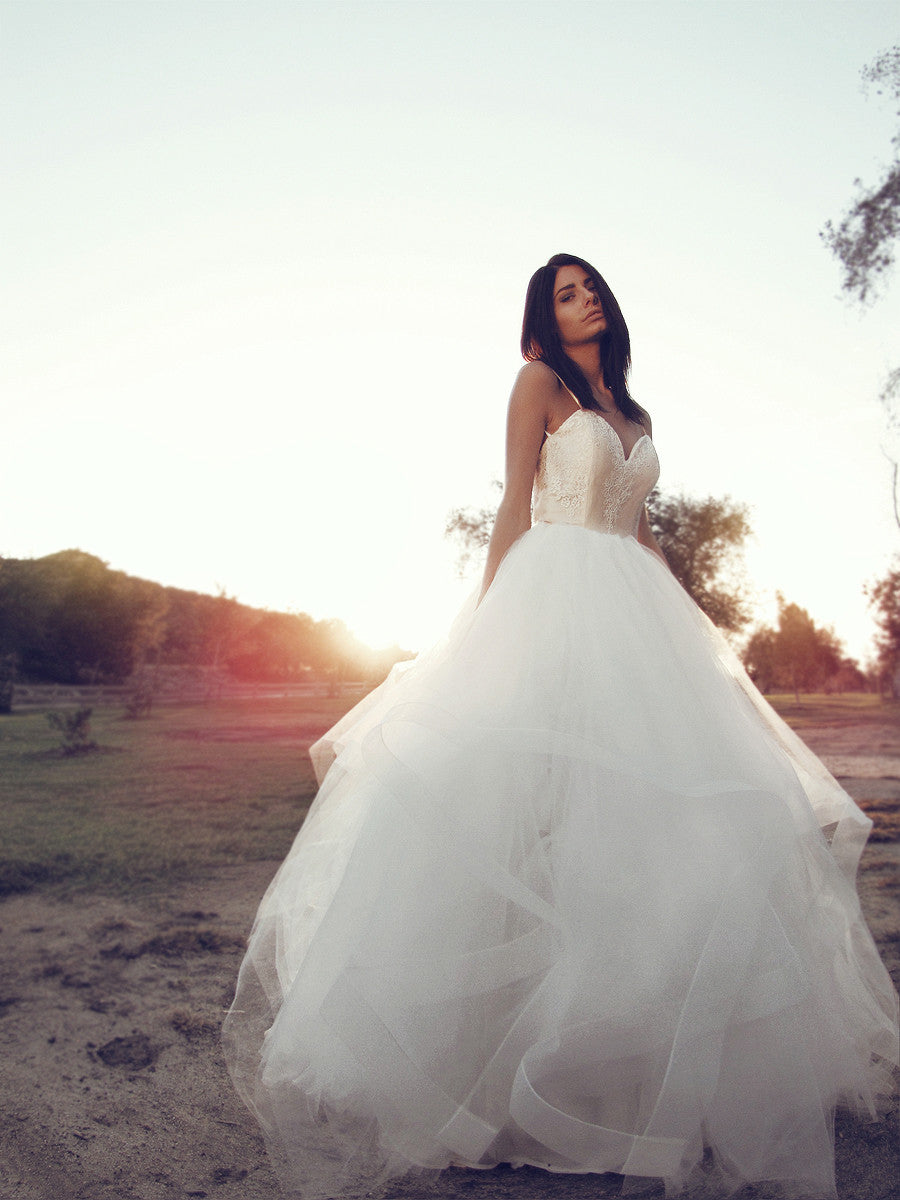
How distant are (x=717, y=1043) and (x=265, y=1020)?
69.5 inches

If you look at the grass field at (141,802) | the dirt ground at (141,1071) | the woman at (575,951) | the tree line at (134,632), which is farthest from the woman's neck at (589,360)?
the tree line at (134,632)

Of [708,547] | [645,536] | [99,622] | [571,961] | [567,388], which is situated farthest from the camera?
[99,622]

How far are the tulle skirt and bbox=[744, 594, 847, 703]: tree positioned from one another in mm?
36866

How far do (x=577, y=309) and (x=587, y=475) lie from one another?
0.85 m

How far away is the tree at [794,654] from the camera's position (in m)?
40.5

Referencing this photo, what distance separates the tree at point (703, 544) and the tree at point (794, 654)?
2124 centimetres

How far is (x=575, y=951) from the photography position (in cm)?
180

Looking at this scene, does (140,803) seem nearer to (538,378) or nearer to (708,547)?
(538,378)

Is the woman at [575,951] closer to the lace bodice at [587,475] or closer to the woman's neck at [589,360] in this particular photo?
the lace bodice at [587,475]

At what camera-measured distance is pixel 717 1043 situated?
1711mm

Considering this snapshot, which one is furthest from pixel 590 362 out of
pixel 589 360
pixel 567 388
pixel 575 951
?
pixel 575 951

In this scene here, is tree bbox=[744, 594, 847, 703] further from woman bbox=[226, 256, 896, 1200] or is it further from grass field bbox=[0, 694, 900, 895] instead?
woman bbox=[226, 256, 896, 1200]

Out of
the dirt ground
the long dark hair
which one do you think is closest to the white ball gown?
the dirt ground

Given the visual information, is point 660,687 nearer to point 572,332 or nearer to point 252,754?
point 572,332
